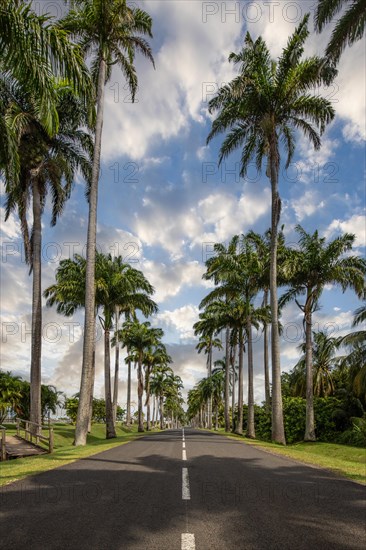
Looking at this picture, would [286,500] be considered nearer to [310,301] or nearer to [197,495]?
[197,495]

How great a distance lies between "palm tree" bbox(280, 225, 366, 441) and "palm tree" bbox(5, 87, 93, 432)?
1529cm

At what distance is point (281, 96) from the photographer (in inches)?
907

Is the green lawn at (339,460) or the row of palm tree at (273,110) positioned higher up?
the row of palm tree at (273,110)

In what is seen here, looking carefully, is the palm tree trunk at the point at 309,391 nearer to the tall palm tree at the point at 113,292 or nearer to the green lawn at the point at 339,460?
the green lawn at the point at 339,460

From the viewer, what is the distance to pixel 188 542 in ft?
14.0

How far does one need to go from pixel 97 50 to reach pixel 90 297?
572 inches

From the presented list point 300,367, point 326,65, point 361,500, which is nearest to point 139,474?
point 361,500

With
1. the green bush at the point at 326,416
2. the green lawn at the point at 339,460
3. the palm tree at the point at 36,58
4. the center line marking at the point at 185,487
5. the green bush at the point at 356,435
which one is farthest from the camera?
the green bush at the point at 326,416

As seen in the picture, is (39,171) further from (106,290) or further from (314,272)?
(314,272)

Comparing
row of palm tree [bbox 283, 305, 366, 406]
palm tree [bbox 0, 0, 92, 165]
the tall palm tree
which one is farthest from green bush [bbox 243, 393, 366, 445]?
palm tree [bbox 0, 0, 92, 165]

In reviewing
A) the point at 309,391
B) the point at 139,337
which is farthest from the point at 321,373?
the point at 139,337

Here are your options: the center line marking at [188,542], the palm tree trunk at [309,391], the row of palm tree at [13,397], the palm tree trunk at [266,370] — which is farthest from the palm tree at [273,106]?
the row of palm tree at [13,397]

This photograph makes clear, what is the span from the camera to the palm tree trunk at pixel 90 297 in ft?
62.5

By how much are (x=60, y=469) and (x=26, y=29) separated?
1022cm
